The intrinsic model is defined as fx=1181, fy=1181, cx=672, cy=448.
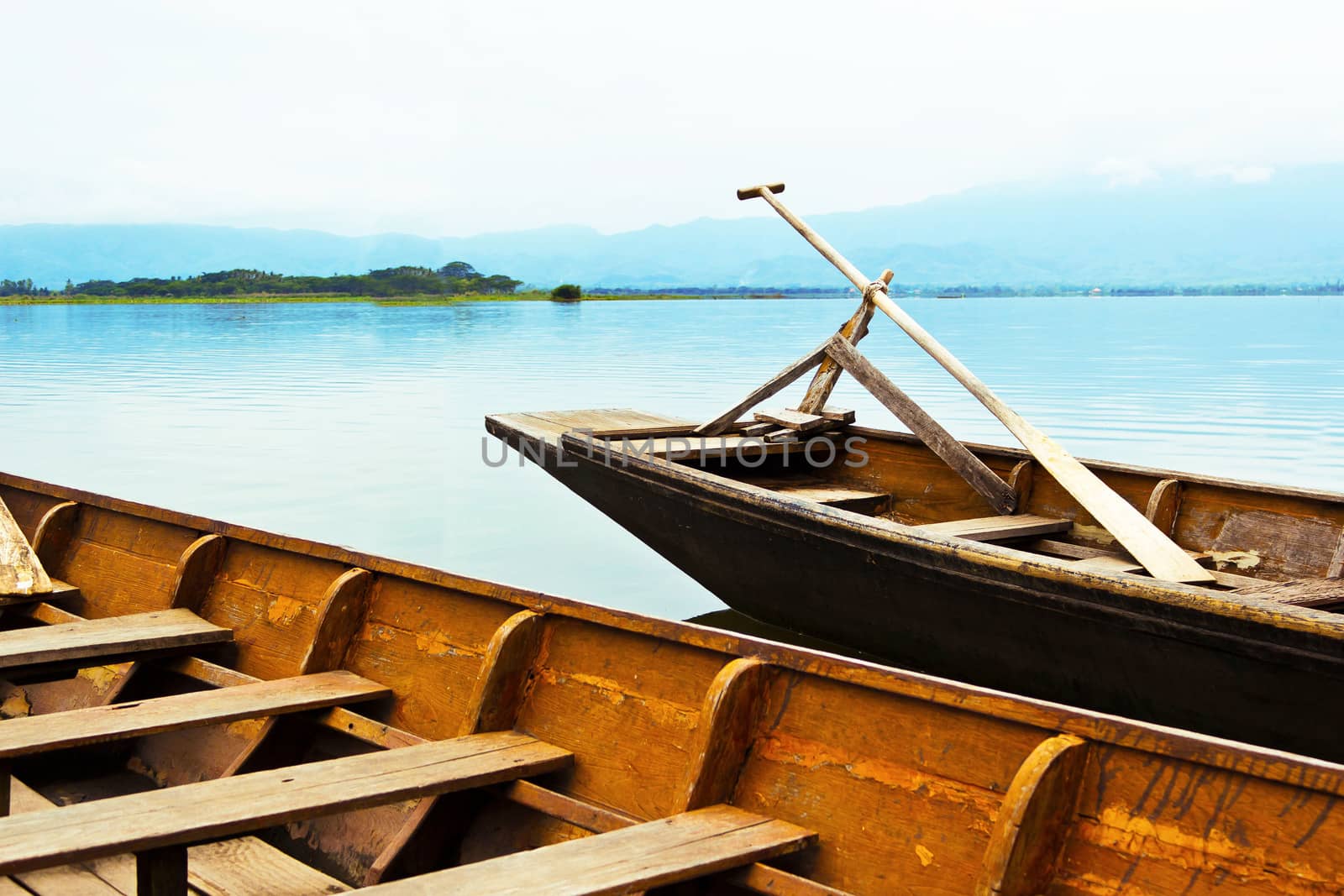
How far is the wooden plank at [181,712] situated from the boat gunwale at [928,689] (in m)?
0.45

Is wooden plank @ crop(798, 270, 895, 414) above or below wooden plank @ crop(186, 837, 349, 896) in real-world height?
above

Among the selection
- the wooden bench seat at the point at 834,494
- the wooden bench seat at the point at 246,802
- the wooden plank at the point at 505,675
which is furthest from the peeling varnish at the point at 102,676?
the wooden bench seat at the point at 834,494

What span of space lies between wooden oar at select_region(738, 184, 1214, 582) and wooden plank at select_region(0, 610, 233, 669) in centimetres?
383

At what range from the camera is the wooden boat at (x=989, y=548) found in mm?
4230

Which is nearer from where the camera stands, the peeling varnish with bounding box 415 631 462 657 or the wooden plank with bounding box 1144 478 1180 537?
the peeling varnish with bounding box 415 631 462 657

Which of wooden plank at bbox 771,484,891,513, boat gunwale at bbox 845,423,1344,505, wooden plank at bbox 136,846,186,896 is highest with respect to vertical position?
boat gunwale at bbox 845,423,1344,505

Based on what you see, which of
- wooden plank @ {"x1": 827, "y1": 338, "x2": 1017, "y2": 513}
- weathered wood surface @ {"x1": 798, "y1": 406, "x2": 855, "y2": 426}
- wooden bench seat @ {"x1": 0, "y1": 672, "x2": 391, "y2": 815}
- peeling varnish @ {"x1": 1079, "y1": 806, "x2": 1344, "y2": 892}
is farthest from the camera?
weathered wood surface @ {"x1": 798, "y1": 406, "x2": 855, "y2": 426}

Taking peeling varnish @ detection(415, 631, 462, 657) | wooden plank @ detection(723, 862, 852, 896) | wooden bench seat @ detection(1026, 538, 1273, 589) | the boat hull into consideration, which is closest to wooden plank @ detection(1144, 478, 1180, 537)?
wooden bench seat @ detection(1026, 538, 1273, 589)

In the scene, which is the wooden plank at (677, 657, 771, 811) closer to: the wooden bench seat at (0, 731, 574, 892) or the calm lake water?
the wooden bench seat at (0, 731, 574, 892)

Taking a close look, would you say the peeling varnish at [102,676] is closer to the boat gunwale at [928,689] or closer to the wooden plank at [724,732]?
the boat gunwale at [928,689]

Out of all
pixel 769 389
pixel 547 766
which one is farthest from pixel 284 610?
pixel 769 389

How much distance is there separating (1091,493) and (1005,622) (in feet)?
3.23

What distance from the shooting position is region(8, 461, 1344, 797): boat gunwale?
227 cm

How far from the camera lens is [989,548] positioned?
502 cm
